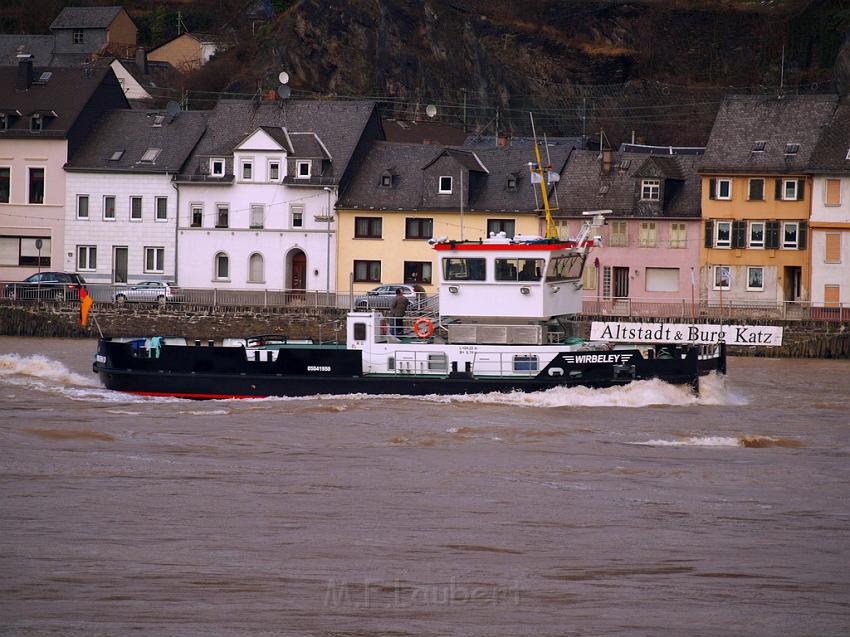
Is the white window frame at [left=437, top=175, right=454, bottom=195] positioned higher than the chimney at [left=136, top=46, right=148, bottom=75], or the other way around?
the chimney at [left=136, top=46, right=148, bottom=75]

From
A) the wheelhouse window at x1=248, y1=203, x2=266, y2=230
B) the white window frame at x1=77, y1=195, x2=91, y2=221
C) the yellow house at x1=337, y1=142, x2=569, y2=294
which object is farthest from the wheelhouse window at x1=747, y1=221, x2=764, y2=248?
the white window frame at x1=77, y1=195, x2=91, y2=221

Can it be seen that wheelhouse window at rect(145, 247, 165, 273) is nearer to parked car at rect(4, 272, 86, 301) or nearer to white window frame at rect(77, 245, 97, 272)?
white window frame at rect(77, 245, 97, 272)

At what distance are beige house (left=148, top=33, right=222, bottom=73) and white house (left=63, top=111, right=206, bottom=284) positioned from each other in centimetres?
3582

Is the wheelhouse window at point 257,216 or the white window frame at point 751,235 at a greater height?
the wheelhouse window at point 257,216

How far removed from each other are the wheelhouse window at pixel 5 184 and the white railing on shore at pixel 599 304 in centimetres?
575

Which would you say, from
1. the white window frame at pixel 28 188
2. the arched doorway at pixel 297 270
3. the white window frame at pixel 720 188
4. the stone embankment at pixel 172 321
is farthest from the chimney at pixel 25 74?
the white window frame at pixel 720 188

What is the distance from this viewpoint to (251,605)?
16.7 meters

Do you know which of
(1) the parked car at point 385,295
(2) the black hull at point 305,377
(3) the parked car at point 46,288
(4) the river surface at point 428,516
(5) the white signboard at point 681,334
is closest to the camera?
(4) the river surface at point 428,516

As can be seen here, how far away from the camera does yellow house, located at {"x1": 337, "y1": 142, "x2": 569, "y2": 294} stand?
62.3 meters

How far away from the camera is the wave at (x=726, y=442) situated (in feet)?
94.8

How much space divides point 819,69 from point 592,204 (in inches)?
1376

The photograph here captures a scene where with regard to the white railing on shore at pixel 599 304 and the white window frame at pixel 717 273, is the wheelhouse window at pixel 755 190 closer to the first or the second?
the white window frame at pixel 717 273

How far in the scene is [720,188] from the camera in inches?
2362

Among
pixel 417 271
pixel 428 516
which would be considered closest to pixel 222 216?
pixel 417 271
